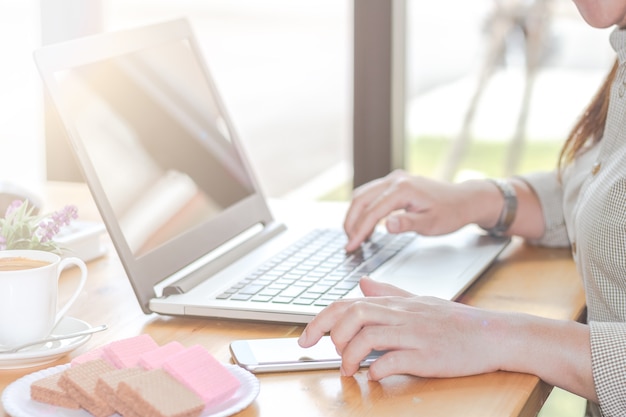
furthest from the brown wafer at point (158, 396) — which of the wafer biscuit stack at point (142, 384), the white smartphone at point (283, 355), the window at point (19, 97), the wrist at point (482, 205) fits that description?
the window at point (19, 97)

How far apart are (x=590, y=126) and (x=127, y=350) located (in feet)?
2.52

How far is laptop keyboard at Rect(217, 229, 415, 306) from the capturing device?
44.1 inches

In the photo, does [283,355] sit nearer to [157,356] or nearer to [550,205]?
[157,356]

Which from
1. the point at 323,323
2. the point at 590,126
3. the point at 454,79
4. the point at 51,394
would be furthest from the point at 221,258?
the point at 454,79

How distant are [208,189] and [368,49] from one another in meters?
1.03

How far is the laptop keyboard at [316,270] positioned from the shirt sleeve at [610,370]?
0.99ft

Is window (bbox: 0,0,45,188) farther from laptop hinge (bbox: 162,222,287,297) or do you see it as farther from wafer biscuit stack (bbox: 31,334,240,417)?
wafer biscuit stack (bbox: 31,334,240,417)

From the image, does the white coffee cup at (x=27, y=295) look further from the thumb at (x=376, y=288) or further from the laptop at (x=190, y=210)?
the thumb at (x=376, y=288)

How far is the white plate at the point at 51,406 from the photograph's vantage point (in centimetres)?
82

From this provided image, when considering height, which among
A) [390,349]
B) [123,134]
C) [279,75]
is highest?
[123,134]

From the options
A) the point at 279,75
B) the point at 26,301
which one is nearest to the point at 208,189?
the point at 26,301

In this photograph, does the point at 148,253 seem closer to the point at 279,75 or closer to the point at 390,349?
the point at 390,349

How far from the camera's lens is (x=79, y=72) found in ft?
3.81

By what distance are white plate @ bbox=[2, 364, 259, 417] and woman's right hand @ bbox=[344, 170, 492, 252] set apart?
18.8 inches
